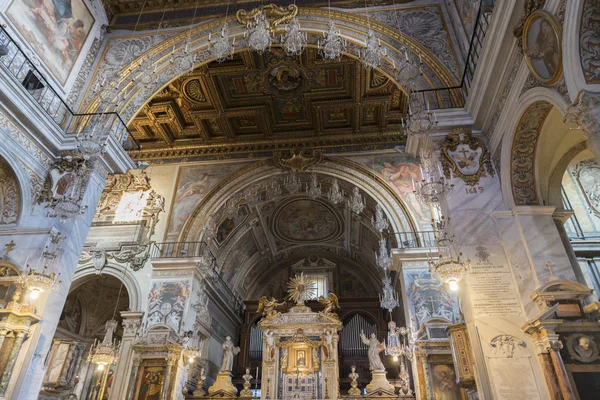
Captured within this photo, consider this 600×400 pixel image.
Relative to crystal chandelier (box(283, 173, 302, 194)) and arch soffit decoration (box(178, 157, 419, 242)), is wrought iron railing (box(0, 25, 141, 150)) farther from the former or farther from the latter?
crystal chandelier (box(283, 173, 302, 194))

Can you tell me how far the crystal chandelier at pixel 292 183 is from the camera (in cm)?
1388

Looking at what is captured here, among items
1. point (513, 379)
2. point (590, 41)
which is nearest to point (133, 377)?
point (513, 379)

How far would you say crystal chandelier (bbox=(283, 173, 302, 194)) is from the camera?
1388 cm

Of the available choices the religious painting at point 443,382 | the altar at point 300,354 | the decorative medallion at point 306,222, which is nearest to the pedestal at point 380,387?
the altar at point 300,354

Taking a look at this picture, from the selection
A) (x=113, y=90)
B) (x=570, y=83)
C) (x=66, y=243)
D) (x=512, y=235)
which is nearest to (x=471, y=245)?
(x=512, y=235)

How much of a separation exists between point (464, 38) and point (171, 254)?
9.99 m

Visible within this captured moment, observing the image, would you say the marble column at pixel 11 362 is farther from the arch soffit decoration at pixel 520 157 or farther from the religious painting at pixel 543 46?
the religious painting at pixel 543 46

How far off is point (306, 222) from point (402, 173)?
538 cm

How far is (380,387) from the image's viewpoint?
11.5m

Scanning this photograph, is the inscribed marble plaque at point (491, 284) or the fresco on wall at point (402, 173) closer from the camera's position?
the inscribed marble plaque at point (491, 284)

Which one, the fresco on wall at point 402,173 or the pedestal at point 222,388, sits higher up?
the fresco on wall at point 402,173

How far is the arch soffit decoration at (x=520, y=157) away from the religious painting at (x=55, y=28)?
9188mm

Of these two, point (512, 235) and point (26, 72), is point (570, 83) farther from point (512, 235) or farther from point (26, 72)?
point (26, 72)

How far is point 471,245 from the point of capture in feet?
21.2
